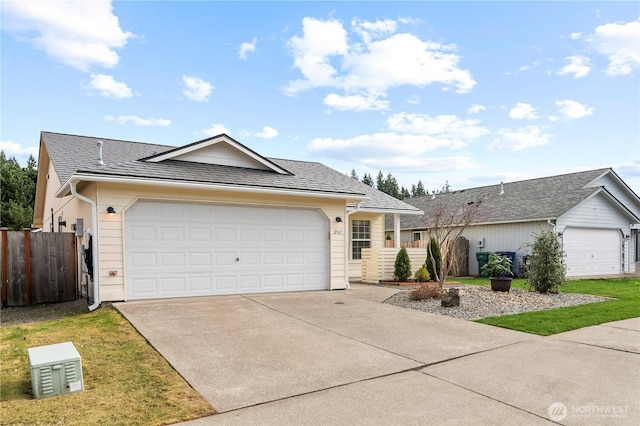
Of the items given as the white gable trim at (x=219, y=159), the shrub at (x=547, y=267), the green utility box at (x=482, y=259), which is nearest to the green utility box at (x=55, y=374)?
the white gable trim at (x=219, y=159)

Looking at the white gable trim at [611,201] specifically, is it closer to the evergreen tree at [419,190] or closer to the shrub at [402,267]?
the shrub at [402,267]

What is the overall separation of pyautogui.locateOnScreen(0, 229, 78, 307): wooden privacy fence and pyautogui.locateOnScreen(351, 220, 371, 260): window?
362 inches

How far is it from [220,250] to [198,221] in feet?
2.95

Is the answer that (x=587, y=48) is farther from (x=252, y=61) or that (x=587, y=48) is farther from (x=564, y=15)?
(x=252, y=61)

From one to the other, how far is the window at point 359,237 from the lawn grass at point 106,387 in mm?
10202

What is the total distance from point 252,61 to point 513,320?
467 inches

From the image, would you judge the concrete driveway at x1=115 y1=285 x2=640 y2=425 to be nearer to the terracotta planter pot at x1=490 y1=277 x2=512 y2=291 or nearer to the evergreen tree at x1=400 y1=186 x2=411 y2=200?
the terracotta planter pot at x1=490 y1=277 x2=512 y2=291

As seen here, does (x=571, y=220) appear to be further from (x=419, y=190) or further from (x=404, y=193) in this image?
(x=419, y=190)

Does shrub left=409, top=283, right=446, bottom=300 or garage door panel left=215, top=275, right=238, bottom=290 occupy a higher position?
garage door panel left=215, top=275, right=238, bottom=290

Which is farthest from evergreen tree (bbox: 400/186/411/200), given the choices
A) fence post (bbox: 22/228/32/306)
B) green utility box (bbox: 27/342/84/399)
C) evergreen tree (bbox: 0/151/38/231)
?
green utility box (bbox: 27/342/84/399)

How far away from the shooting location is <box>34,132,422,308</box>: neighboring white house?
8.74 metres

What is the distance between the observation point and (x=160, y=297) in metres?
9.19

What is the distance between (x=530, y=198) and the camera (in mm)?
19672

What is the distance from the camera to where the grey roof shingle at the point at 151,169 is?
9203 mm
